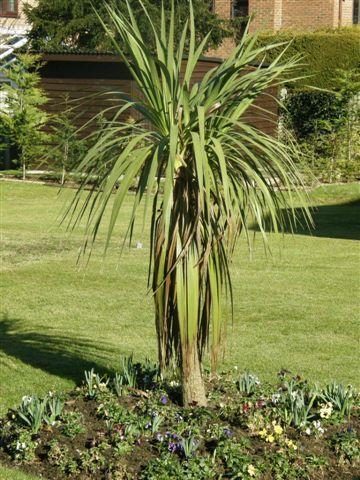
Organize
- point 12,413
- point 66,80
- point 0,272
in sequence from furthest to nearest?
point 66,80 → point 0,272 → point 12,413

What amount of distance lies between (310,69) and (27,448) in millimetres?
27952

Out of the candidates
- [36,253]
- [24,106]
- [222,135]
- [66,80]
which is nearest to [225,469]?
[222,135]

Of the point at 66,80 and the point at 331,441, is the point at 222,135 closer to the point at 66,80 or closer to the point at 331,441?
the point at 331,441

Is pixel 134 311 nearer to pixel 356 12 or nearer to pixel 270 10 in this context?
pixel 270 10

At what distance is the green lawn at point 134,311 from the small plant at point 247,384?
3.92ft

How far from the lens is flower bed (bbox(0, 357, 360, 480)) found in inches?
215

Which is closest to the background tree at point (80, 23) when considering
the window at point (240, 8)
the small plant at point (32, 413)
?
the window at point (240, 8)

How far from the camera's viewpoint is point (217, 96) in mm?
5996

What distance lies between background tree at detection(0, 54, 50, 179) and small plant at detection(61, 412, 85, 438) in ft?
63.5

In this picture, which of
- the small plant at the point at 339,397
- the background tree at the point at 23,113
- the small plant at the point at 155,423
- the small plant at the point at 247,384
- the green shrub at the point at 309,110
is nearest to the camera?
the small plant at the point at 155,423

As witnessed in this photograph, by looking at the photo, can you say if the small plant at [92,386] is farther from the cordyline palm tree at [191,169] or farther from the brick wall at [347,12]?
the brick wall at [347,12]

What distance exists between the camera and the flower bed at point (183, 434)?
5.46 metres

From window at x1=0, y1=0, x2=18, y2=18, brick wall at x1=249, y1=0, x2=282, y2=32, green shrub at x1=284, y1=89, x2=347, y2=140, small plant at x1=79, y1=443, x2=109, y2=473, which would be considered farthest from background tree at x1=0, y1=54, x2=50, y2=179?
small plant at x1=79, y1=443, x2=109, y2=473

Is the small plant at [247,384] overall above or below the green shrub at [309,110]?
below
